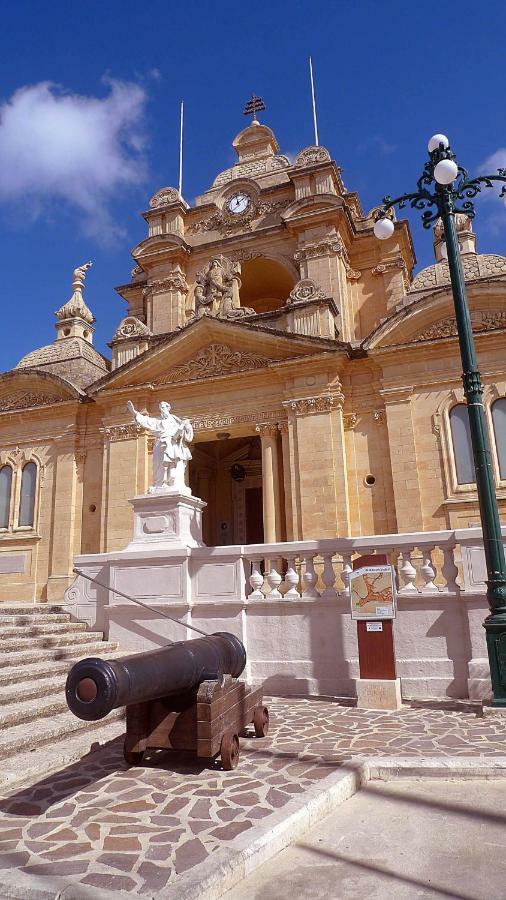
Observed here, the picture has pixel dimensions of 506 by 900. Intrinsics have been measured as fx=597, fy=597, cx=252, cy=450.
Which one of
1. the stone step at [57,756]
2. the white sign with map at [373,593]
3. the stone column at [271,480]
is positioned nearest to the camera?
the stone step at [57,756]

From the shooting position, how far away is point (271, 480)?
16.2m

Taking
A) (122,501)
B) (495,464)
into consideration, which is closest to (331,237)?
(495,464)

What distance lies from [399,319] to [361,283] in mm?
4039

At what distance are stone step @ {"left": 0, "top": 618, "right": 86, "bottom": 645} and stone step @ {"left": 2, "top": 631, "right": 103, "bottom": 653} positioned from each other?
9 centimetres

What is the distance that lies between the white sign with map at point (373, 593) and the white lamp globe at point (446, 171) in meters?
5.00

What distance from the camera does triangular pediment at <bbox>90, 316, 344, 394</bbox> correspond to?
16.3m

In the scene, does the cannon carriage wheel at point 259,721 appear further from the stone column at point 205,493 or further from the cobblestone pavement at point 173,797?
the stone column at point 205,493

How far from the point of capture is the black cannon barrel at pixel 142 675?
3.89m

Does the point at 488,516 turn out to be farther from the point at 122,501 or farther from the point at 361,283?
the point at 361,283

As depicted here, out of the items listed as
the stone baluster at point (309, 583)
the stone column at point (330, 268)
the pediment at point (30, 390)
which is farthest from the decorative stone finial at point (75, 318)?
the stone baluster at point (309, 583)

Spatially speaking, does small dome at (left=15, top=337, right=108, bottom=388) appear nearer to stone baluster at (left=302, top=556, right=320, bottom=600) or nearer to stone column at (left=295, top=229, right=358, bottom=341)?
stone column at (left=295, top=229, right=358, bottom=341)

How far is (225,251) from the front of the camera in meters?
20.0

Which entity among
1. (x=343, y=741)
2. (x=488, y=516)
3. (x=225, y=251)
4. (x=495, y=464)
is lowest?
(x=343, y=741)

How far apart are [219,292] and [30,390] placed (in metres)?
6.97
